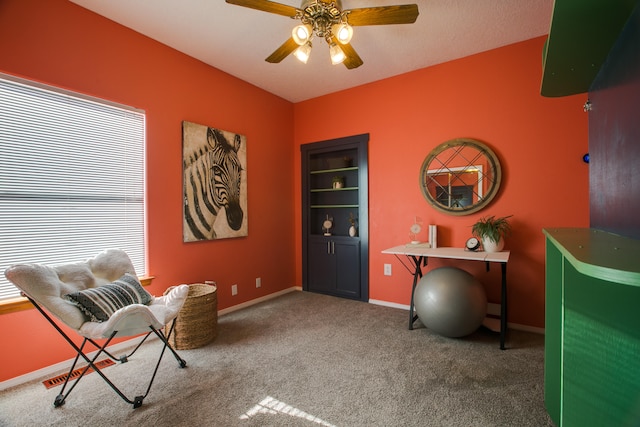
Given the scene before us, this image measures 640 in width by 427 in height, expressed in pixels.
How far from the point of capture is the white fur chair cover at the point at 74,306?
65.4 inches

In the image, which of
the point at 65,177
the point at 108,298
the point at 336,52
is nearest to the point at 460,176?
the point at 336,52

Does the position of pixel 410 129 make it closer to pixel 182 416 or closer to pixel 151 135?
pixel 151 135

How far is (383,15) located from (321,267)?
10.2ft

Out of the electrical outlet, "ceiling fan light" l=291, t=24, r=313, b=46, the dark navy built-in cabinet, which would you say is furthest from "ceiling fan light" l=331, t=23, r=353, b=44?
the electrical outlet

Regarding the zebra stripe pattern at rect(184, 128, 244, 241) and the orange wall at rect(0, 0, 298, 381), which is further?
the zebra stripe pattern at rect(184, 128, 244, 241)

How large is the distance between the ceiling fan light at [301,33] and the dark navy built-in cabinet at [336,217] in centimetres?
189

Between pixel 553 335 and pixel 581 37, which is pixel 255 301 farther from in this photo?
pixel 581 37

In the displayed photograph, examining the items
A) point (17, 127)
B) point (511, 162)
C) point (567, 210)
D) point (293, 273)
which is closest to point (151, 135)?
point (17, 127)

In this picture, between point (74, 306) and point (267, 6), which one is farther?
point (267, 6)

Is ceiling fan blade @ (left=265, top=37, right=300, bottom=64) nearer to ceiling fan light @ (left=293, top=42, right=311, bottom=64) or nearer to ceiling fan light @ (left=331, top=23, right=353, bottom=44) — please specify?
ceiling fan light @ (left=293, top=42, right=311, bottom=64)

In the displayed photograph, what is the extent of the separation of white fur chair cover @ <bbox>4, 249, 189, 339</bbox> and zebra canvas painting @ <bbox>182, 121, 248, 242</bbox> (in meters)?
1.01

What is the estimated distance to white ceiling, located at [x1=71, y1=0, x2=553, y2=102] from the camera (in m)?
2.35

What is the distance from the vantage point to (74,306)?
1.79m

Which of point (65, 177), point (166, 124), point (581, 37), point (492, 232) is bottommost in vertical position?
point (492, 232)
